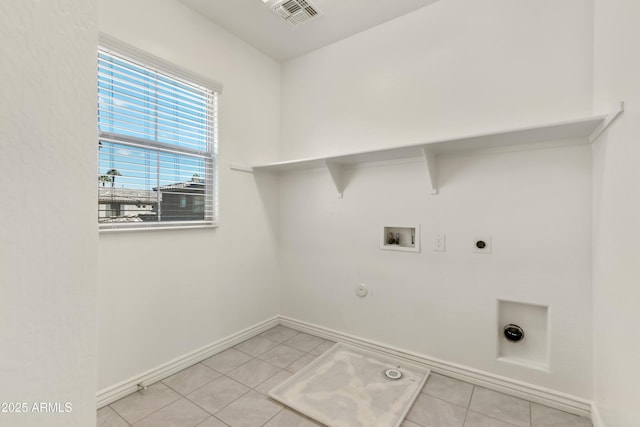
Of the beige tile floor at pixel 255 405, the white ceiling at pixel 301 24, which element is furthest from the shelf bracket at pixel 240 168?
the beige tile floor at pixel 255 405

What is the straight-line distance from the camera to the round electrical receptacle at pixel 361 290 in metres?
2.54

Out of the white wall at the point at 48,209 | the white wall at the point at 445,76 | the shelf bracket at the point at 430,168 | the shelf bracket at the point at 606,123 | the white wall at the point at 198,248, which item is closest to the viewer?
the white wall at the point at 48,209

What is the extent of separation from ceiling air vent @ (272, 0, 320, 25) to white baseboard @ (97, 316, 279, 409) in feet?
9.02

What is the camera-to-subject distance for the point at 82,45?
1.42 feet

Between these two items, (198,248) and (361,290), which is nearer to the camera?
(198,248)

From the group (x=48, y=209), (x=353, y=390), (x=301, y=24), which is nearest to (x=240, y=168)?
(x=301, y=24)

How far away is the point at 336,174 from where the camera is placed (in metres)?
2.61

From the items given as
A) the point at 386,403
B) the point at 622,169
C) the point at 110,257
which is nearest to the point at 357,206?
the point at 386,403

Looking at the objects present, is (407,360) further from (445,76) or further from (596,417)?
(445,76)

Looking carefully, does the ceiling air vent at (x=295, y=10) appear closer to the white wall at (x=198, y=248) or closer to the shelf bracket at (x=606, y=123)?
the white wall at (x=198, y=248)

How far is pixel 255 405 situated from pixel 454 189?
6.60ft

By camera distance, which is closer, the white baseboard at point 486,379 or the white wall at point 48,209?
the white wall at point 48,209

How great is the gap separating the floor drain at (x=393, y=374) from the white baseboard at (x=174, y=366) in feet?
4.34

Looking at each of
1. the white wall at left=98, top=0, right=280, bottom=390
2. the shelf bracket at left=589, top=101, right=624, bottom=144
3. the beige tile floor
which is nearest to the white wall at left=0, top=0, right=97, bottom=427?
the beige tile floor
